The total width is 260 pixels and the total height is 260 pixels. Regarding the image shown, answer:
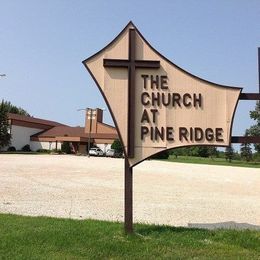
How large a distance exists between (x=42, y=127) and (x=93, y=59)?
9168 centimetres

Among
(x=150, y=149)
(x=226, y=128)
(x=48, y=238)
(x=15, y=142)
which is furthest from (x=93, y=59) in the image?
(x=15, y=142)

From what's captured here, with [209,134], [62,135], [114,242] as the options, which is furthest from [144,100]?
[62,135]

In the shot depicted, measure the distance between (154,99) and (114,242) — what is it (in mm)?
2663

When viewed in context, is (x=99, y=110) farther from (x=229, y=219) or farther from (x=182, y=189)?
(x=229, y=219)

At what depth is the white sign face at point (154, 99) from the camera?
788 cm

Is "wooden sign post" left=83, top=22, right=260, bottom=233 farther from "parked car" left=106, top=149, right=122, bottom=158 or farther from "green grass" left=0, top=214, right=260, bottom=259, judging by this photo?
"parked car" left=106, top=149, right=122, bottom=158

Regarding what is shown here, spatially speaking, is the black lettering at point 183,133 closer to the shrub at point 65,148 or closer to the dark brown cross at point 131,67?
the dark brown cross at point 131,67

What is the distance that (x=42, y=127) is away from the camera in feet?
321

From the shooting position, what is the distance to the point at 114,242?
6.74 m

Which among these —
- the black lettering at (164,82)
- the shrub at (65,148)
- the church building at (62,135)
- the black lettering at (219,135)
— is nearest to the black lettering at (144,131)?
the black lettering at (164,82)

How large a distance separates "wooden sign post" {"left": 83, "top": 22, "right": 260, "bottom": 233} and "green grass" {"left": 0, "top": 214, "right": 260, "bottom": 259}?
2.96 feet

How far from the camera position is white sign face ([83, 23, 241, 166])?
7.88 meters

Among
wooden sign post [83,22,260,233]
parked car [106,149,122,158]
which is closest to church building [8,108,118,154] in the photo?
parked car [106,149,122,158]

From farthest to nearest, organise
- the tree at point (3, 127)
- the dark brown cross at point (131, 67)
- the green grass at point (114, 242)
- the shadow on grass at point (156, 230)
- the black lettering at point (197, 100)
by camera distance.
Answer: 1. the tree at point (3, 127)
2. the black lettering at point (197, 100)
3. the dark brown cross at point (131, 67)
4. the shadow on grass at point (156, 230)
5. the green grass at point (114, 242)
